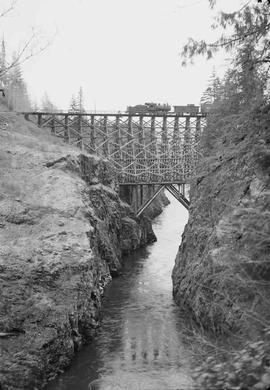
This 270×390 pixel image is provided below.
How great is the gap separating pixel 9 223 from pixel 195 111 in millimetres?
30733

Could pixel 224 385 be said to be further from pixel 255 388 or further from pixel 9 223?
pixel 9 223

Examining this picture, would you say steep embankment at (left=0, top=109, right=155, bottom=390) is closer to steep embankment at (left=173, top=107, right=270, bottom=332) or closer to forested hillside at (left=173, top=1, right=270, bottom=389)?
steep embankment at (left=173, top=107, right=270, bottom=332)

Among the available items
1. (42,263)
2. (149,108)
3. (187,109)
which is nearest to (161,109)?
(149,108)

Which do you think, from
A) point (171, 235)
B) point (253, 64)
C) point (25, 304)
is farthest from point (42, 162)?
point (171, 235)

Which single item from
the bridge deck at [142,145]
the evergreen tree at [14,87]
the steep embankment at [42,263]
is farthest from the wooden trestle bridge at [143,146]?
the steep embankment at [42,263]

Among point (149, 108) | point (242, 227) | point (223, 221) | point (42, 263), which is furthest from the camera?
point (149, 108)

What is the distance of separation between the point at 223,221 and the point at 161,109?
33358 mm

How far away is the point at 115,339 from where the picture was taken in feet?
54.9

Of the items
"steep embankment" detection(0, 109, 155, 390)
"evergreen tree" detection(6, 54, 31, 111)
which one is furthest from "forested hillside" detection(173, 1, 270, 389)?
"steep embankment" detection(0, 109, 155, 390)

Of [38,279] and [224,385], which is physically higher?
[224,385]

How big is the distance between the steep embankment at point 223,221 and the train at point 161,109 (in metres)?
19.3

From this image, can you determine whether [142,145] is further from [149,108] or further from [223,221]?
[223,221]

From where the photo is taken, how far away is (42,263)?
1641 centimetres

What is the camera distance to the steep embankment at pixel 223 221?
293 inches
